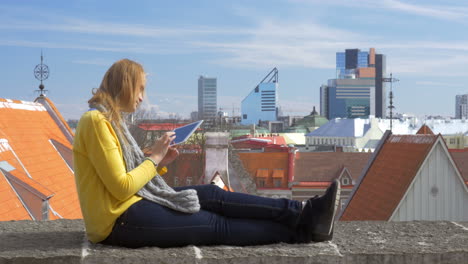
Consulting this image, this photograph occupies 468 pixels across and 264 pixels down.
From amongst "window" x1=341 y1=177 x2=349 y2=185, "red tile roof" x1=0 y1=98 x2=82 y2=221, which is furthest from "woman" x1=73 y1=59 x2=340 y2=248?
"window" x1=341 y1=177 x2=349 y2=185

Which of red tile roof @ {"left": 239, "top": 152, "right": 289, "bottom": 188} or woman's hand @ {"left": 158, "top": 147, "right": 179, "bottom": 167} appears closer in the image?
woman's hand @ {"left": 158, "top": 147, "right": 179, "bottom": 167}

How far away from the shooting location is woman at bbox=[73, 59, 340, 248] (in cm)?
394

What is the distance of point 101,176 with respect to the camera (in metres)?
3.91

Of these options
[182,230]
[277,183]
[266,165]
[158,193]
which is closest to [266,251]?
[182,230]

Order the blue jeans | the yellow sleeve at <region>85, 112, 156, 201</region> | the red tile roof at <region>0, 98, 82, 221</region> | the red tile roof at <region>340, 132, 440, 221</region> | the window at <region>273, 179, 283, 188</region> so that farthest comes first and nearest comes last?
the window at <region>273, 179, 283, 188</region>
the red tile roof at <region>340, 132, 440, 221</region>
the red tile roof at <region>0, 98, 82, 221</region>
the blue jeans
the yellow sleeve at <region>85, 112, 156, 201</region>

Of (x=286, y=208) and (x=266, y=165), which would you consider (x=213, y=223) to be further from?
(x=266, y=165)

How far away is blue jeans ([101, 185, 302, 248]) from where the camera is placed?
3.99m

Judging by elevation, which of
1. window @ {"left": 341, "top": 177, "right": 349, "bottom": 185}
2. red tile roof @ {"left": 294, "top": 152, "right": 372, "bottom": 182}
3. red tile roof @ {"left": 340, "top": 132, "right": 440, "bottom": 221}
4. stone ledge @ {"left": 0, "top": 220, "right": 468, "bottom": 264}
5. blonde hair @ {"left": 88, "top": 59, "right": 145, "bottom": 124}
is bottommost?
window @ {"left": 341, "top": 177, "right": 349, "bottom": 185}

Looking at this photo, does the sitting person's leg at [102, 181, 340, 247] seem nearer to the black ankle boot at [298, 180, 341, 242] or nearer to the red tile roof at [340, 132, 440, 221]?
the black ankle boot at [298, 180, 341, 242]

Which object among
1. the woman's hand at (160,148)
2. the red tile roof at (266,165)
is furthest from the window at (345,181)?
the woman's hand at (160,148)

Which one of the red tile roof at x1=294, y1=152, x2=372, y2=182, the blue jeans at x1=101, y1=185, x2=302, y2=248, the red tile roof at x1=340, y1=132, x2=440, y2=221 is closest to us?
the blue jeans at x1=101, y1=185, x2=302, y2=248

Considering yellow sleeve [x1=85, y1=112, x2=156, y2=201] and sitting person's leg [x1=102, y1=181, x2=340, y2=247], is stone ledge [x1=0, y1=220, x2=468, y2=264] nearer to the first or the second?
sitting person's leg [x1=102, y1=181, x2=340, y2=247]

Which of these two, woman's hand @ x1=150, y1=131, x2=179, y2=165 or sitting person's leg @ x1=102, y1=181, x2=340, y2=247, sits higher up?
woman's hand @ x1=150, y1=131, x2=179, y2=165

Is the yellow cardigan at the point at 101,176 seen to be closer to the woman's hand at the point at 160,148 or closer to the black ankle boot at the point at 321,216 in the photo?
the woman's hand at the point at 160,148
